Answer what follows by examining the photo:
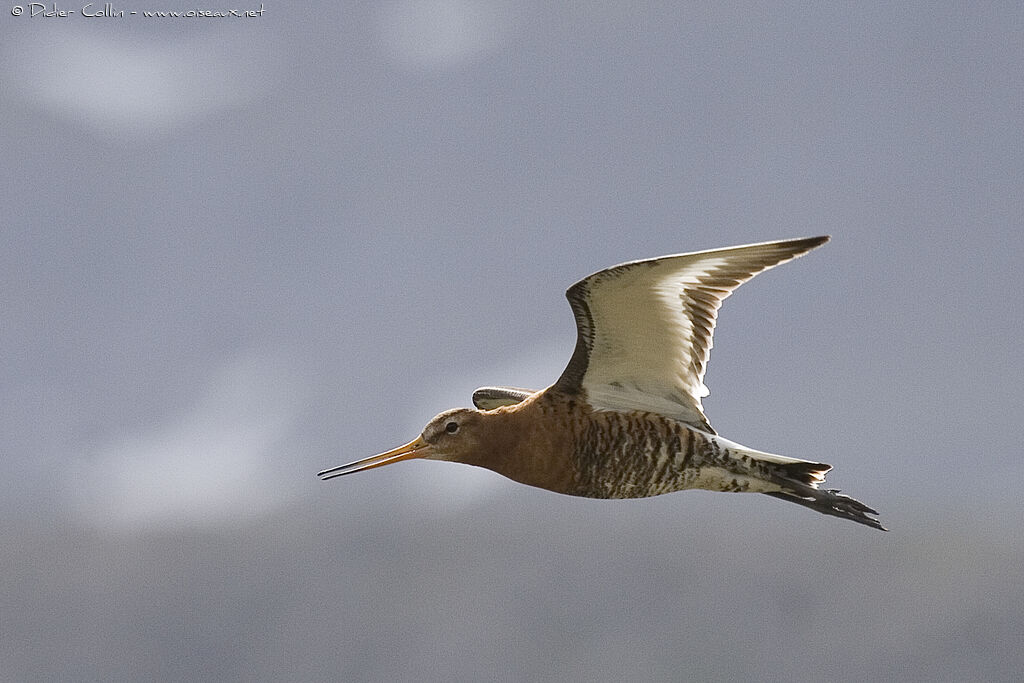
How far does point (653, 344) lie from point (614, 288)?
2.17ft

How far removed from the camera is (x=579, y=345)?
930cm

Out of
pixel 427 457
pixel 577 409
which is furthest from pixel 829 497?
pixel 427 457

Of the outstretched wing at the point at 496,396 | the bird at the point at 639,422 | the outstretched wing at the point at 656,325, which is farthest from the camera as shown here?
the outstretched wing at the point at 496,396

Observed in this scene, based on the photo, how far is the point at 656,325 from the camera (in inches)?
364

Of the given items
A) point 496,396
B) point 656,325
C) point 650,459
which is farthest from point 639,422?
point 496,396

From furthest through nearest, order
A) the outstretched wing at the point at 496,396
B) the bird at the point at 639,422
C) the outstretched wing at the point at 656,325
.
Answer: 1. the outstretched wing at the point at 496,396
2. the bird at the point at 639,422
3. the outstretched wing at the point at 656,325

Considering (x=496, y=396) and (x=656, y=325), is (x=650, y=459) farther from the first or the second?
(x=496, y=396)

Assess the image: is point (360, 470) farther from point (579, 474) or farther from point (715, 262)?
point (715, 262)

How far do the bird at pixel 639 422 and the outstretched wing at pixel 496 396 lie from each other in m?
1.23

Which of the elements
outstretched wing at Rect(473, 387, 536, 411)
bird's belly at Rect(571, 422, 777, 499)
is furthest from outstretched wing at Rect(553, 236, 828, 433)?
outstretched wing at Rect(473, 387, 536, 411)

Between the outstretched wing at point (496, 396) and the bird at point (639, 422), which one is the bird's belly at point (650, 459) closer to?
the bird at point (639, 422)

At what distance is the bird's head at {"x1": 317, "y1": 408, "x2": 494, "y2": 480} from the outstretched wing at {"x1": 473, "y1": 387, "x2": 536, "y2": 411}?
43.8 inches

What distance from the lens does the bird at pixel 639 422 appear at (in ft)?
30.2

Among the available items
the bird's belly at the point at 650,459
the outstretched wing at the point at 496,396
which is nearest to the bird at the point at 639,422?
the bird's belly at the point at 650,459
